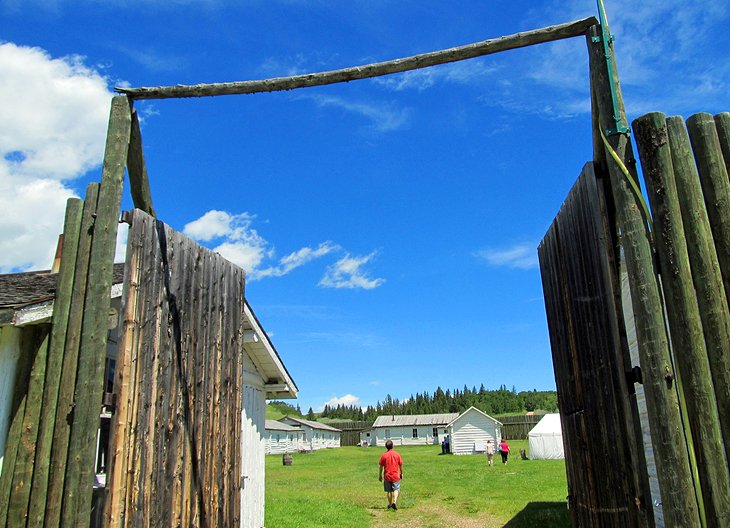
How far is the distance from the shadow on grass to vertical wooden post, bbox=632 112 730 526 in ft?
30.2

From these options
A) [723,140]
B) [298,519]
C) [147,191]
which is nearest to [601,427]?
[723,140]

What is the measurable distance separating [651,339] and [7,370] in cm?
500

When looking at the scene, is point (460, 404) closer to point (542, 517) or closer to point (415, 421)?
point (415, 421)

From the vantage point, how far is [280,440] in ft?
214

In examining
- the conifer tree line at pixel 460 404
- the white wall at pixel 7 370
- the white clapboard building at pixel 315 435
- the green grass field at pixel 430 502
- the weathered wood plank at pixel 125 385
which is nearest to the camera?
the weathered wood plank at pixel 125 385

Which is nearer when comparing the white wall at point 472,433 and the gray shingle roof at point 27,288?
the gray shingle roof at point 27,288

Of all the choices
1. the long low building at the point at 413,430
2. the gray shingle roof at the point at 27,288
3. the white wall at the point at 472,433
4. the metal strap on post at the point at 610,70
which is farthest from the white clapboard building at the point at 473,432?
the metal strap on post at the point at 610,70

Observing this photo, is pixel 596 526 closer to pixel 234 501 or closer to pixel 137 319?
pixel 234 501

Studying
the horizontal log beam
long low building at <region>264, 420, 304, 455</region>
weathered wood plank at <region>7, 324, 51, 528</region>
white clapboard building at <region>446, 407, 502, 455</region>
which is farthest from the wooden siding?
long low building at <region>264, 420, 304, 455</region>

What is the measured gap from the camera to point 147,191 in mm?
5426

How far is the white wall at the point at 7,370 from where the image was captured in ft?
15.5

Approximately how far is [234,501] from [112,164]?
392 centimetres

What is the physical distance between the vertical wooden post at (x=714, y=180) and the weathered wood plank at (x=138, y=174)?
177 inches

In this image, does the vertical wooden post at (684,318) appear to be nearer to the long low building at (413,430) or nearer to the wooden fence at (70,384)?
the wooden fence at (70,384)
